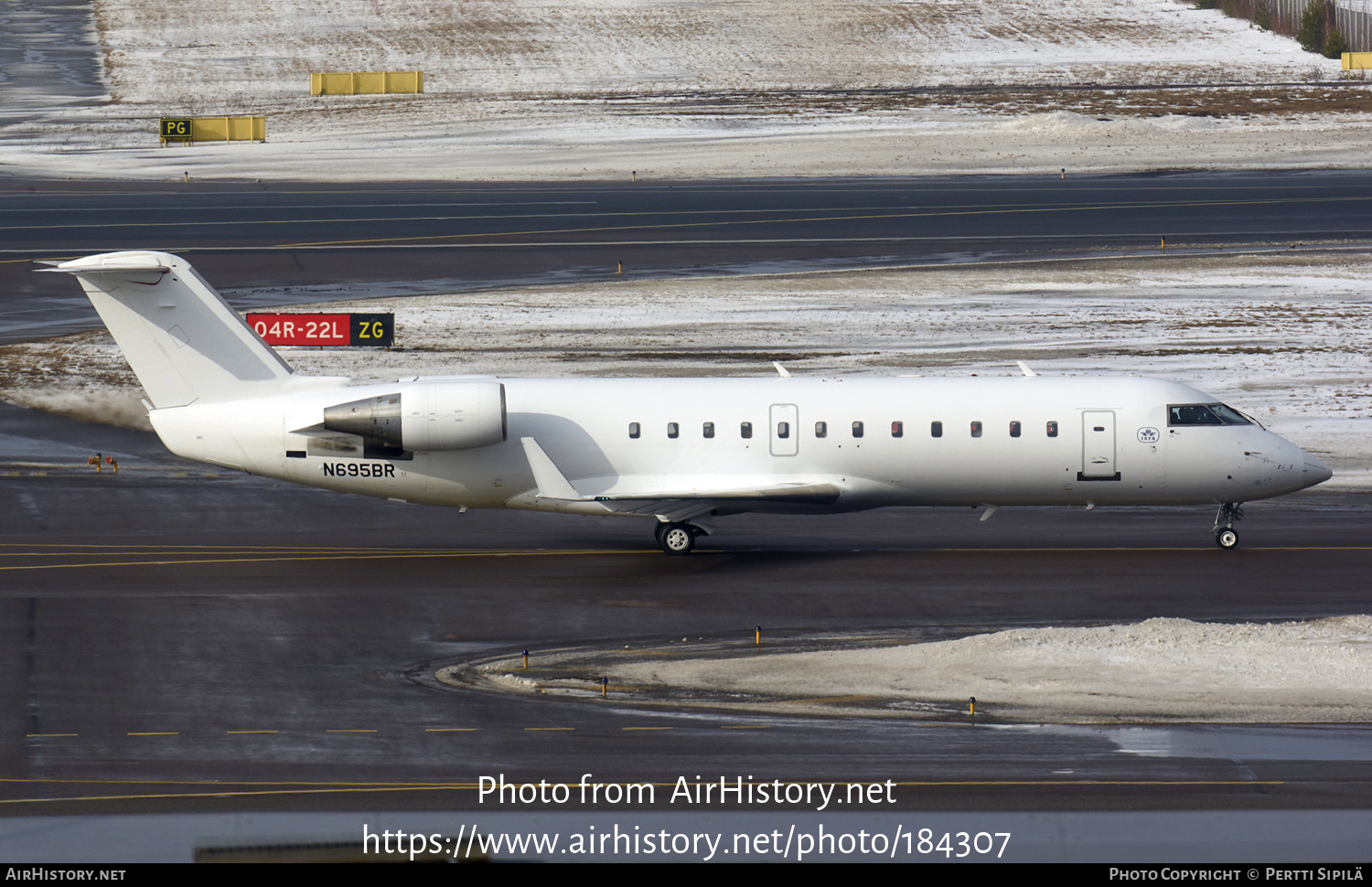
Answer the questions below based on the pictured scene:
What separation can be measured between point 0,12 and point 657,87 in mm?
66424

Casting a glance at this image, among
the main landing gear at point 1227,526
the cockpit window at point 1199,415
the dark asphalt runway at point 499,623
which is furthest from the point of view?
the main landing gear at point 1227,526

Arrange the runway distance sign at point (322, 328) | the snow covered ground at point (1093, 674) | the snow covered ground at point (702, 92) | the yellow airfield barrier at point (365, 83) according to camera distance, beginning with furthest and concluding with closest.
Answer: the yellow airfield barrier at point (365, 83) < the snow covered ground at point (702, 92) < the runway distance sign at point (322, 328) < the snow covered ground at point (1093, 674)

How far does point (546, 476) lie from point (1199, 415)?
1249cm

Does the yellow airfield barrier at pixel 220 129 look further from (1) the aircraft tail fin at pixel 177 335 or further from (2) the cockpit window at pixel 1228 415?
(2) the cockpit window at pixel 1228 415

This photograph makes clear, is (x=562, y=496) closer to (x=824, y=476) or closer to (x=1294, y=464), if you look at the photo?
(x=824, y=476)

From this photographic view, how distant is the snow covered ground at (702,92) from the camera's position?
85188mm

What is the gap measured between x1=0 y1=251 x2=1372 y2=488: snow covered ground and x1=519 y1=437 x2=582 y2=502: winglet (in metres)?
15.2

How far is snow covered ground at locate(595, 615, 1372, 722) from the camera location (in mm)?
21531

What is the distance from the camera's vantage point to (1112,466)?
29953 mm

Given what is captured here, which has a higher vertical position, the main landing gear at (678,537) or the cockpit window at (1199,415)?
the cockpit window at (1199,415)

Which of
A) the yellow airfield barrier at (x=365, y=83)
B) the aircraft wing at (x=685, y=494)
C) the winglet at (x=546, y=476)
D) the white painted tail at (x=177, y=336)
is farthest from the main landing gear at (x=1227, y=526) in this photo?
the yellow airfield barrier at (x=365, y=83)

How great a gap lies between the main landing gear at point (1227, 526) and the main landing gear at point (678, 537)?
395 inches

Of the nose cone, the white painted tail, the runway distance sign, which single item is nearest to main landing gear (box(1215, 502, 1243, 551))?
the nose cone
